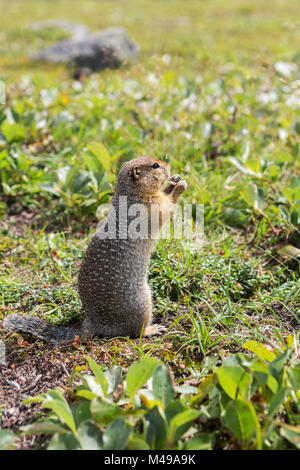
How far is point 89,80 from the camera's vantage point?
9281 millimetres

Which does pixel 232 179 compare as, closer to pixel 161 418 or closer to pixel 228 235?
pixel 228 235

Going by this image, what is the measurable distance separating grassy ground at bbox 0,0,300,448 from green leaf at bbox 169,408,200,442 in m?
0.52

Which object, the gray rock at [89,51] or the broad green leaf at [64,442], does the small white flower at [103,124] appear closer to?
the gray rock at [89,51]

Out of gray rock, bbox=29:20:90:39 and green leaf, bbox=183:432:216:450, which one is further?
gray rock, bbox=29:20:90:39

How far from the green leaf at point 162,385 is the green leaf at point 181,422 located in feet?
0.46

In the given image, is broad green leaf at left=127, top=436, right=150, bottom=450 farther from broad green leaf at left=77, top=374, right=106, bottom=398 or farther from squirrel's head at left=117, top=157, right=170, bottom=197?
squirrel's head at left=117, top=157, right=170, bottom=197

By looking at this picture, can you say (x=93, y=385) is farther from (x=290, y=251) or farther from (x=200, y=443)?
(x=290, y=251)

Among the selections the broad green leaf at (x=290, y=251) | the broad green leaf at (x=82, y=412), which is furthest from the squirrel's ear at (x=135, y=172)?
the broad green leaf at (x=82, y=412)

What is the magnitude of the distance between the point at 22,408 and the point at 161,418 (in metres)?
0.99

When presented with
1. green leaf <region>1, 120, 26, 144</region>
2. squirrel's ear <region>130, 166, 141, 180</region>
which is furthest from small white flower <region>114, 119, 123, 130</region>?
squirrel's ear <region>130, 166, 141, 180</region>

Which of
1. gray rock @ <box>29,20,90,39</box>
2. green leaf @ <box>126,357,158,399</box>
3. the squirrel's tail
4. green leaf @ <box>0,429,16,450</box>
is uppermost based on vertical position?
gray rock @ <box>29,20,90,39</box>

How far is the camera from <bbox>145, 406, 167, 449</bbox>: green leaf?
89.7 inches

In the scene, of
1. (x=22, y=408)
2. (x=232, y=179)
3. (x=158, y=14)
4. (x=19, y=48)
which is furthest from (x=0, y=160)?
(x=158, y=14)

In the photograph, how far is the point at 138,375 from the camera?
2484 millimetres
